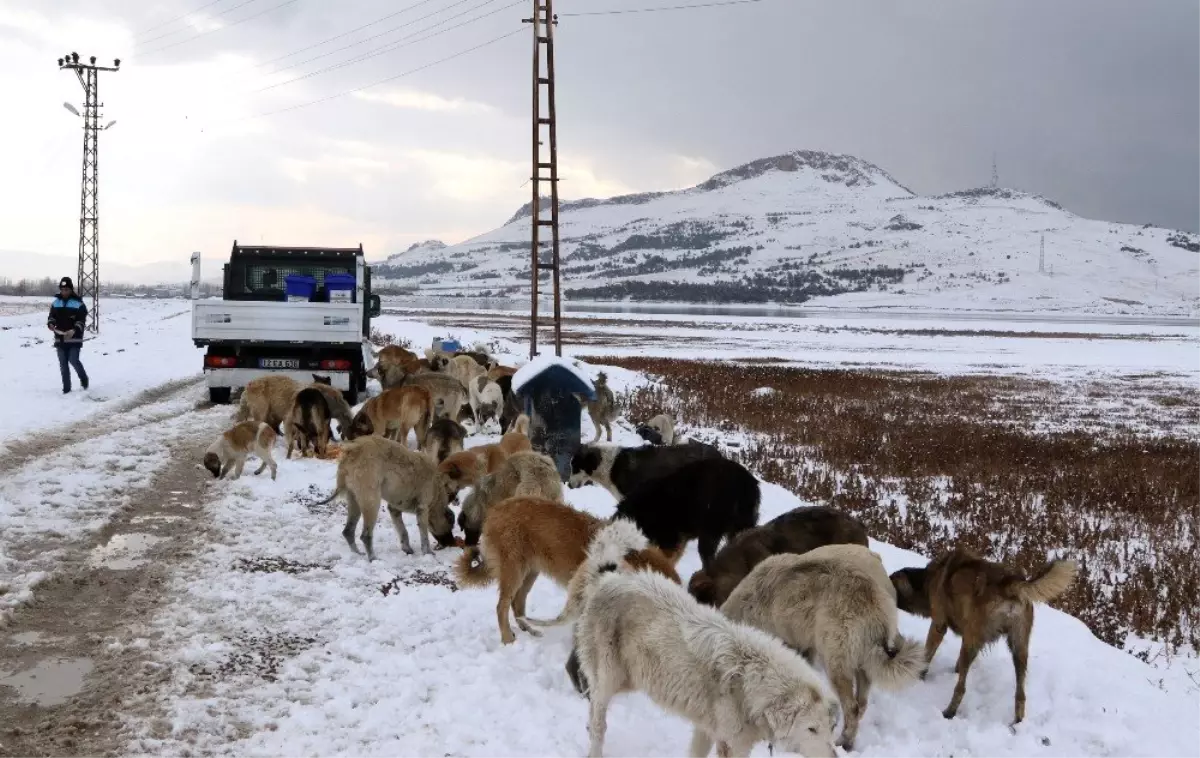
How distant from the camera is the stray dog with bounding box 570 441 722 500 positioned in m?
9.20

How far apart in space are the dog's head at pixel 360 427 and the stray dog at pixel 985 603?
8940 mm

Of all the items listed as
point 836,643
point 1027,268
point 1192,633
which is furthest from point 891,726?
point 1027,268

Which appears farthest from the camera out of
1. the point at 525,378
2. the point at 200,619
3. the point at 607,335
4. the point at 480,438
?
the point at 607,335

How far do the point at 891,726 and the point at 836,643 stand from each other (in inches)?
29.7

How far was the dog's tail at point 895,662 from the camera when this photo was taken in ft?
15.2

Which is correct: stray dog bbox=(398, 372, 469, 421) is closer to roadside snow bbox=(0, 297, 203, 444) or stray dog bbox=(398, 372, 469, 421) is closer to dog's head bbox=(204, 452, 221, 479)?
dog's head bbox=(204, 452, 221, 479)

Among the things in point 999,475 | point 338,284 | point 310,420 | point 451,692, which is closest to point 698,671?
point 451,692

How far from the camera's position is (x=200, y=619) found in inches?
247

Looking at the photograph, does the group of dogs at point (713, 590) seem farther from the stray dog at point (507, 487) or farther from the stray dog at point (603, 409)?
the stray dog at point (603, 409)

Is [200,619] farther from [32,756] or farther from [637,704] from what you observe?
[637,704]

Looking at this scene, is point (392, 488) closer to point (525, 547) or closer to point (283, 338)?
point (525, 547)

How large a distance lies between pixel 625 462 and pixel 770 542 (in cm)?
324

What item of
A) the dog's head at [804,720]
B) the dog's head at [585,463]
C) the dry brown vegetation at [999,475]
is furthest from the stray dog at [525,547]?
the dry brown vegetation at [999,475]

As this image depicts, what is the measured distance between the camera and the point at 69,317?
17328 millimetres
